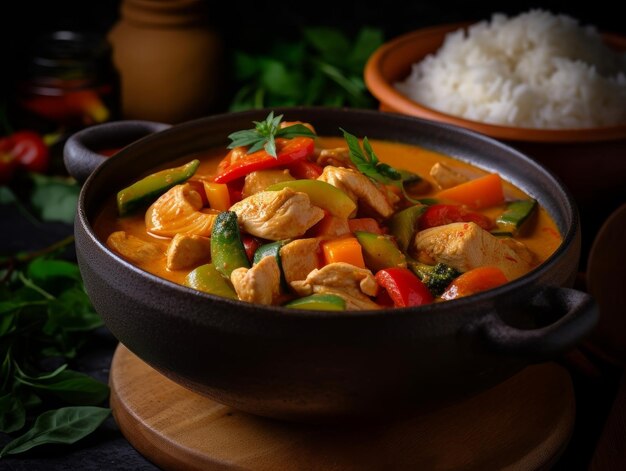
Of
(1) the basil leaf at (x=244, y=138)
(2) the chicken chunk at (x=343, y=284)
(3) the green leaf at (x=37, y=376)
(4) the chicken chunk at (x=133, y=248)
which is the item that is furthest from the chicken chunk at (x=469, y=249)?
(3) the green leaf at (x=37, y=376)

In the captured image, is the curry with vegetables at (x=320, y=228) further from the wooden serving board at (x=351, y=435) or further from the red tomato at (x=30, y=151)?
the red tomato at (x=30, y=151)

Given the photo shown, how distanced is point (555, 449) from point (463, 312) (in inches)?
21.3

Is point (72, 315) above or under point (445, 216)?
under

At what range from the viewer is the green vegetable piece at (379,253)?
1872 millimetres

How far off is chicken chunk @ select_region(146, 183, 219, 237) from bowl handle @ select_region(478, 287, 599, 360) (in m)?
0.73

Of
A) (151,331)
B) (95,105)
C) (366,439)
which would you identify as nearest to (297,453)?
(366,439)

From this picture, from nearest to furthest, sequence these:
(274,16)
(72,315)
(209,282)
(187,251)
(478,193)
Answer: (209,282)
(187,251)
(478,193)
(72,315)
(274,16)

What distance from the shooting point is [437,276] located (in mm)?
1837

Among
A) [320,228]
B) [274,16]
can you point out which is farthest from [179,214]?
[274,16]

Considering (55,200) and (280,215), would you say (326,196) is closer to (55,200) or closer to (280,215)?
(280,215)

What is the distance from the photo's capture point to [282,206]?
1.84 m

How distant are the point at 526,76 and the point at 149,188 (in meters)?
1.78

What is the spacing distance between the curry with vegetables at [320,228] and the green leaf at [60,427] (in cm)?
40

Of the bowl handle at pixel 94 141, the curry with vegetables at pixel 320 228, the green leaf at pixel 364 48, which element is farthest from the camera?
the green leaf at pixel 364 48
